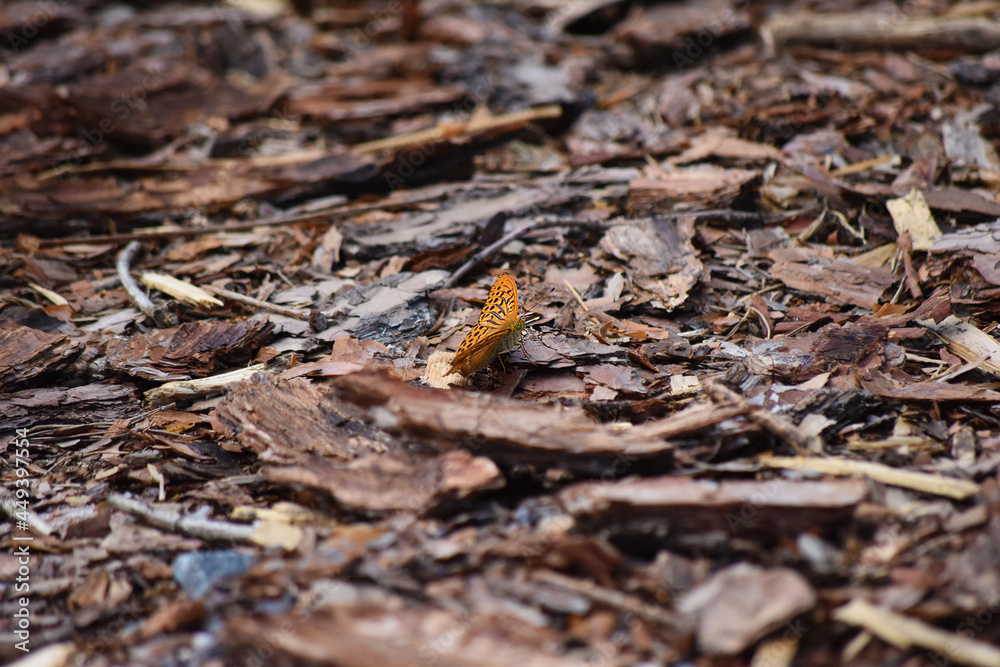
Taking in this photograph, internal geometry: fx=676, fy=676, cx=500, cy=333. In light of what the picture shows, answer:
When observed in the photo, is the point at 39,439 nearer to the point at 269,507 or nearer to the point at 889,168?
the point at 269,507

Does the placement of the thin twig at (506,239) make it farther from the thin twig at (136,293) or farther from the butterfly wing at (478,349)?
the thin twig at (136,293)

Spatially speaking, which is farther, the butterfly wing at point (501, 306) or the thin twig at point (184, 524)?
the butterfly wing at point (501, 306)

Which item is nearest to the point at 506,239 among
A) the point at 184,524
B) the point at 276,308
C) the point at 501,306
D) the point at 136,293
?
the point at 501,306

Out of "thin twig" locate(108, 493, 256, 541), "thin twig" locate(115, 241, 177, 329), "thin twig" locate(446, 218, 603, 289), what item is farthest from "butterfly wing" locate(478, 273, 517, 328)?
"thin twig" locate(115, 241, 177, 329)

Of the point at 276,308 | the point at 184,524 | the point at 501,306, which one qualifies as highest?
the point at 501,306

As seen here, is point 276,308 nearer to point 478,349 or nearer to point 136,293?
point 136,293

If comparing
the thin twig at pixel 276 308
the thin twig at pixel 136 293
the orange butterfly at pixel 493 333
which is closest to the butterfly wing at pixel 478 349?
the orange butterfly at pixel 493 333

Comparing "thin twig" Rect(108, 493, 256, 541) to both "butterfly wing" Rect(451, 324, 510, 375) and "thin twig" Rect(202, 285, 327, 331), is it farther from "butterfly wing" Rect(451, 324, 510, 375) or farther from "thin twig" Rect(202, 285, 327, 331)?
"thin twig" Rect(202, 285, 327, 331)
